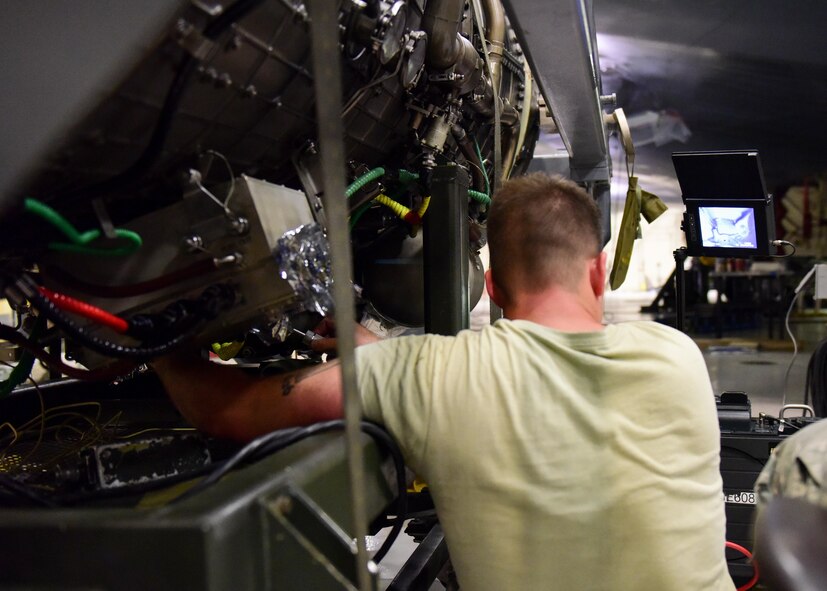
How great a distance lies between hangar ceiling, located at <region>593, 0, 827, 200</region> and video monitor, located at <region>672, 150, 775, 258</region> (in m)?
2.63

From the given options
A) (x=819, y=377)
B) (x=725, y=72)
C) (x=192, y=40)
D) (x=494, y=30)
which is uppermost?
(x=725, y=72)

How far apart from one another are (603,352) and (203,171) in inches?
24.5

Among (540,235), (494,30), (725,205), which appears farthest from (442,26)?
(725,205)

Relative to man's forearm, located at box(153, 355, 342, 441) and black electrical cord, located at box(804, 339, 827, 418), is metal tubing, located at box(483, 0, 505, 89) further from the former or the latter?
black electrical cord, located at box(804, 339, 827, 418)

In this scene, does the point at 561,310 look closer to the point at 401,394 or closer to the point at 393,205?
the point at 401,394

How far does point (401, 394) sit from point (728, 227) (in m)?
1.65

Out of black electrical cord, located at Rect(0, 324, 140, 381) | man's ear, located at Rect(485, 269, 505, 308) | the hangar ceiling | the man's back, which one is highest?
the hangar ceiling

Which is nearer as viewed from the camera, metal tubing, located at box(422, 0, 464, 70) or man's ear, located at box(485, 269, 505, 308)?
man's ear, located at box(485, 269, 505, 308)

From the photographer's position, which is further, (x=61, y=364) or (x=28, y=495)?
(x=61, y=364)

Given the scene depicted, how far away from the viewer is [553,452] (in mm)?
907

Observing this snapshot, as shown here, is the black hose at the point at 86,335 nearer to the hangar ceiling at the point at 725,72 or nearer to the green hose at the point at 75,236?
the green hose at the point at 75,236

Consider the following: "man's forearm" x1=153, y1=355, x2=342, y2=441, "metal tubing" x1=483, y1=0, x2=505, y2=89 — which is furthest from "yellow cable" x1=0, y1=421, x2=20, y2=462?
"metal tubing" x1=483, y1=0, x2=505, y2=89

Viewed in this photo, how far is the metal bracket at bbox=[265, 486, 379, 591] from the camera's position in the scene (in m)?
0.61

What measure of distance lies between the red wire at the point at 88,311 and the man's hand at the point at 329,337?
0.34m
